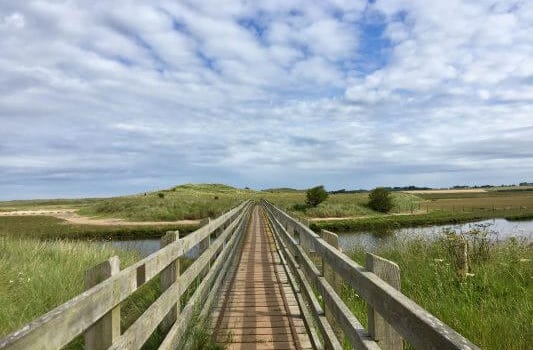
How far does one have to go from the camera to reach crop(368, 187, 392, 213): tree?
57000 mm

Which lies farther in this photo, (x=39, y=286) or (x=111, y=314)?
(x=39, y=286)

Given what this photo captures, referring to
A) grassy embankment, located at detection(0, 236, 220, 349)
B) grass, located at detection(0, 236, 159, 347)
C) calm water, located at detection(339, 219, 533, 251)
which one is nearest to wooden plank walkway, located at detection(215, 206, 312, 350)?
grassy embankment, located at detection(0, 236, 220, 349)

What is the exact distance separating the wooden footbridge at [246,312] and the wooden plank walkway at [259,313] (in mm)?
14

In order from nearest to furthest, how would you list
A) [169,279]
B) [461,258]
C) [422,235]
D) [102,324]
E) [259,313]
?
[102,324] → [169,279] → [259,313] → [461,258] → [422,235]

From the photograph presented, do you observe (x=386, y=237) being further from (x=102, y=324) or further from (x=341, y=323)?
(x=102, y=324)

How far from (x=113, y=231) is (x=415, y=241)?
1102 inches

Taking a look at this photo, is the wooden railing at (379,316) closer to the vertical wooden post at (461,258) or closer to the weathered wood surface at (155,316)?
the weathered wood surface at (155,316)

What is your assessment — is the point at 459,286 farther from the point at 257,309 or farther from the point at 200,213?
the point at 200,213

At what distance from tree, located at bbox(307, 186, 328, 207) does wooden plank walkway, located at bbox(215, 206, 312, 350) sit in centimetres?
4360

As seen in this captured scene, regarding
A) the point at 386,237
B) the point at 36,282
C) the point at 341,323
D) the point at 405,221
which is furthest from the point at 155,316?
the point at 405,221

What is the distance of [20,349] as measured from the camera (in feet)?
5.06

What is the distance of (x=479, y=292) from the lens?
7.55m

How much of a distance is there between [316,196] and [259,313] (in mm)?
48640

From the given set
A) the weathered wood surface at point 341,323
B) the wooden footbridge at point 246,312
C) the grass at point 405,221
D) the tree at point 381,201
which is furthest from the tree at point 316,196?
the weathered wood surface at point 341,323
